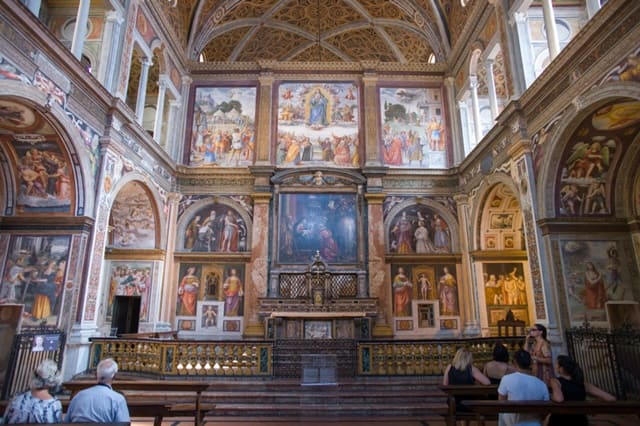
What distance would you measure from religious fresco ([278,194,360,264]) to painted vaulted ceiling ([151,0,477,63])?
8.45 metres

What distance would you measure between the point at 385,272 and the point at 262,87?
9748 mm

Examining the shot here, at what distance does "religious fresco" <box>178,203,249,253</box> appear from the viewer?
53.9ft

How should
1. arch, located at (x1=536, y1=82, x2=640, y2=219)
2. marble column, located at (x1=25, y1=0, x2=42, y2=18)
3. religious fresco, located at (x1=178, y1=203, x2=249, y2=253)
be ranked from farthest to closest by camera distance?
religious fresco, located at (x1=178, y1=203, x2=249, y2=253) < marble column, located at (x1=25, y1=0, x2=42, y2=18) < arch, located at (x1=536, y1=82, x2=640, y2=219)

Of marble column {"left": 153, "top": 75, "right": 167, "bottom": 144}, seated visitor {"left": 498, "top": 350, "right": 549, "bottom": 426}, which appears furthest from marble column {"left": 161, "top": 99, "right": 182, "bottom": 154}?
seated visitor {"left": 498, "top": 350, "right": 549, "bottom": 426}

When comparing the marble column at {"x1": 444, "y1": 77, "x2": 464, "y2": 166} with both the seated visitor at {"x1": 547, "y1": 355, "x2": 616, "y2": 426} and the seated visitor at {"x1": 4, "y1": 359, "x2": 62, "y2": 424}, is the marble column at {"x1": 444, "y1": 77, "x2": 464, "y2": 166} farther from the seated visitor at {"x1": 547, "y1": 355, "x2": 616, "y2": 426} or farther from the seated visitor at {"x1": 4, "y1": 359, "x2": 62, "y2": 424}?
the seated visitor at {"x1": 4, "y1": 359, "x2": 62, "y2": 424}

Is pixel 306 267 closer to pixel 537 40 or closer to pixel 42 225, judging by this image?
pixel 42 225

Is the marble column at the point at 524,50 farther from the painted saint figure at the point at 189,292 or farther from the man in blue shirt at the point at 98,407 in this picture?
the painted saint figure at the point at 189,292

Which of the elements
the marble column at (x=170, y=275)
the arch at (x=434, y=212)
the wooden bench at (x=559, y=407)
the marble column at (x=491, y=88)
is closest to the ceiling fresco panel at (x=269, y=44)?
the marble column at (x=170, y=275)

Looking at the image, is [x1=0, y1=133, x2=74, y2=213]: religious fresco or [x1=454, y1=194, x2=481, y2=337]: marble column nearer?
[x1=0, y1=133, x2=74, y2=213]: religious fresco

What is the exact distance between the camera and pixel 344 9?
19.8 metres

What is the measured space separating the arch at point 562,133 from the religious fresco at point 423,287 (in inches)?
253

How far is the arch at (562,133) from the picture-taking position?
7.94 meters

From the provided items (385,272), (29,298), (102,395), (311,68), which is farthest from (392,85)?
(102,395)

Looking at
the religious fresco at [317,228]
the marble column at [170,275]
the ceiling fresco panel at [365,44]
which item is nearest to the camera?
the marble column at [170,275]
